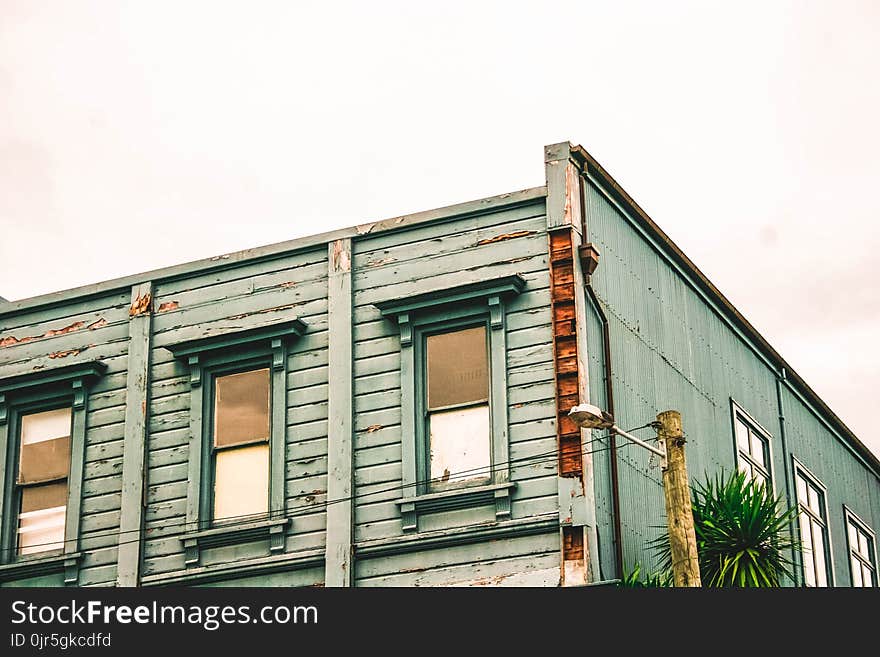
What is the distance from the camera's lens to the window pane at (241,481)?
2002 centimetres

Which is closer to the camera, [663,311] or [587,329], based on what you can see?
[587,329]

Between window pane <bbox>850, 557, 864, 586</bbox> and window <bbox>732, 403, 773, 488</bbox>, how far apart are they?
Answer: 5037 mm

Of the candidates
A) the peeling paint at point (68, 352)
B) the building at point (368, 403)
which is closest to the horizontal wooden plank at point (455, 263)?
the building at point (368, 403)

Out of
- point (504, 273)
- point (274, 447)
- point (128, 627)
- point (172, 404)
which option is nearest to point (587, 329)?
point (504, 273)

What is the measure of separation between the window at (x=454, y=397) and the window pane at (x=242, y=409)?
198 centimetres

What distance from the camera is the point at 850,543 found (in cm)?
2977

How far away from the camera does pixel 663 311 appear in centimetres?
2208

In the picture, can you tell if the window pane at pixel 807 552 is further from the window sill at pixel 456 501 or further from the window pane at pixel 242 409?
the window pane at pixel 242 409

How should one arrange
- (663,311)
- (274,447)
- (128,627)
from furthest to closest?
(663,311), (274,447), (128,627)

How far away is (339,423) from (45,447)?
14.5 ft

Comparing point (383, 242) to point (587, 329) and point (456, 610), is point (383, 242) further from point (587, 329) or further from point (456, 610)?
point (456, 610)

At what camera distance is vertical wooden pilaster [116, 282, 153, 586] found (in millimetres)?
20281

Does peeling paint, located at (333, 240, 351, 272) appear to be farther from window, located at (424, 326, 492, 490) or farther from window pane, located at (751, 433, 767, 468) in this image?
window pane, located at (751, 433, 767, 468)

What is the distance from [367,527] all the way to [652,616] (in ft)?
18.6
